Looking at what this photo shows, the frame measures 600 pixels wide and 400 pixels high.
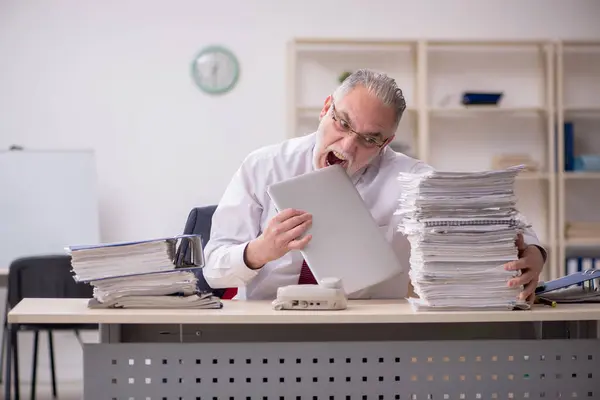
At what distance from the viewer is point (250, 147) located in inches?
199

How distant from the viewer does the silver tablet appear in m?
1.94

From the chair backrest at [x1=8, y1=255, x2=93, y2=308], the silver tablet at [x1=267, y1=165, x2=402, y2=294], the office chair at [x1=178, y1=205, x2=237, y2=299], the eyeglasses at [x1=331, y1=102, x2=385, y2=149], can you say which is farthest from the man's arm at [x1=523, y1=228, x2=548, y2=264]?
the chair backrest at [x1=8, y1=255, x2=93, y2=308]

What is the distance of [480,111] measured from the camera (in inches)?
196

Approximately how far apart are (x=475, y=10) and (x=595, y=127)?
1.04m

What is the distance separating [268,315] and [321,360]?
0.65 ft

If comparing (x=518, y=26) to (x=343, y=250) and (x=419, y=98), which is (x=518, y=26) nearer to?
(x=419, y=98)

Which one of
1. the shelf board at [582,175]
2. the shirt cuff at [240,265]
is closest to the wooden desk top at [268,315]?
the shirt cuff at [240,265]

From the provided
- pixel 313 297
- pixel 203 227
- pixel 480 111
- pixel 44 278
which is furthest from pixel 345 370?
pixel 480 111

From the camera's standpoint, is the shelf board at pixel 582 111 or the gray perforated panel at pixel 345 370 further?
the shelf board at pixel 582 111

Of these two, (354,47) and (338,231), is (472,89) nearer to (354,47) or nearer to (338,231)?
(354,47)

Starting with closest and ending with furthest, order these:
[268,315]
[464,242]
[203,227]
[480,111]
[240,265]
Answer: [268,315] < [464,242] < [240,265] < [203,227] < [480,111]

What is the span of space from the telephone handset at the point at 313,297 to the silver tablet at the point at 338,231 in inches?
4.4

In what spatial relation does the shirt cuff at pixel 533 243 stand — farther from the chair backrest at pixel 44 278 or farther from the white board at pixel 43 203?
the white board at pixel 43 203

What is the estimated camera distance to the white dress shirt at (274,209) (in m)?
2.27
